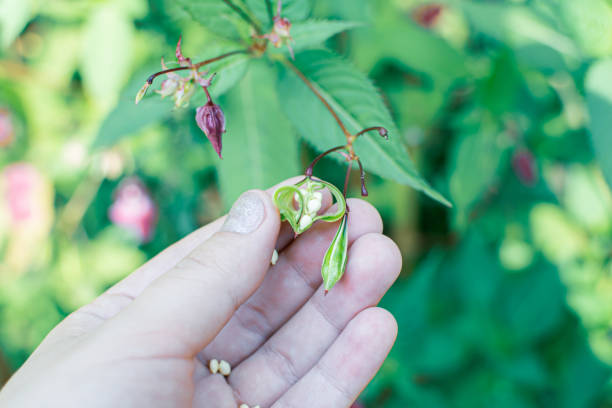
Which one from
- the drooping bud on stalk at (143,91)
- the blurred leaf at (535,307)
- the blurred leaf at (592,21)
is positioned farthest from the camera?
the blurred leaf at (535,307)

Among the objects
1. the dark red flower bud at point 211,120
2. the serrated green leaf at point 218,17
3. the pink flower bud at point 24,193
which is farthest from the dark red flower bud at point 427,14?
the pink flower bud at point 24,193

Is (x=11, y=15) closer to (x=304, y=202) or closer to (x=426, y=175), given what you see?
(x=304, y=202)

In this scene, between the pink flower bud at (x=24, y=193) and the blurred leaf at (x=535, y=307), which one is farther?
the pink flower bud at (x=24, y=193)

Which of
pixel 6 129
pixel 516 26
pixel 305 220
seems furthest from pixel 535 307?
pixel 6 129

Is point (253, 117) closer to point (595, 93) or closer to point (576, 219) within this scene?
point (595, 93)

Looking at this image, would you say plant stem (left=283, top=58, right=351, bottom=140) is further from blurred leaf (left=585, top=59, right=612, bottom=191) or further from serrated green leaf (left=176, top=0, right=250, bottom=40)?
blurred leaf (left=585, top=59, right=612, bottom=191)

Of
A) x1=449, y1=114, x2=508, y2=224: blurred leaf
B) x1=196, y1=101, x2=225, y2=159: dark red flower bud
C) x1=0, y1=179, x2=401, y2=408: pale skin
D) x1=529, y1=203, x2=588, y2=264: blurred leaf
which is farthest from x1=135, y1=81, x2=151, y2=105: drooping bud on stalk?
x1=529, y1=203, x2=588, y2=264: blurred leaf

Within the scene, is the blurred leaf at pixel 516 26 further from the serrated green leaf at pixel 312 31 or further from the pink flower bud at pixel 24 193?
the pink flower bud at pixel 24 193
